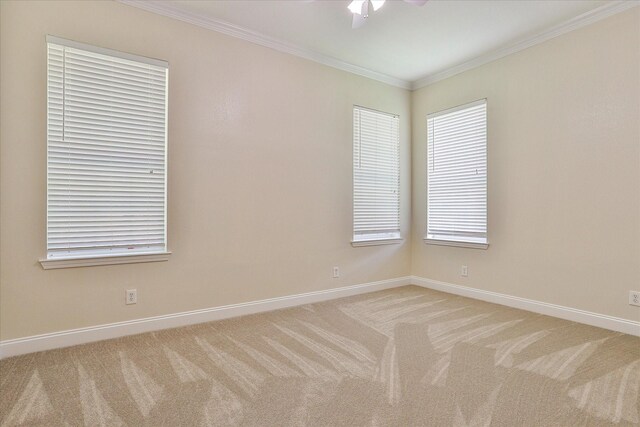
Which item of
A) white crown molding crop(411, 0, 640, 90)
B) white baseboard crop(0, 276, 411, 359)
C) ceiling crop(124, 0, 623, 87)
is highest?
ceiling crop(124, 0, 623, 87)

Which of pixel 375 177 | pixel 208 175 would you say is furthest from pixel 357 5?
pixel 375 177

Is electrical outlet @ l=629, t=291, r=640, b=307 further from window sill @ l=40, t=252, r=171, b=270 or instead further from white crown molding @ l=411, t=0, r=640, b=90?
window sill @ l=40, t=252, r=171, b=270

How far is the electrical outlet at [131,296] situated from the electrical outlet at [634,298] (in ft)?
13.9

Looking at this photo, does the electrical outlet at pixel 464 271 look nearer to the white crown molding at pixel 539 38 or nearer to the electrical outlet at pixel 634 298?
the electrical outlet at pixel 634 298

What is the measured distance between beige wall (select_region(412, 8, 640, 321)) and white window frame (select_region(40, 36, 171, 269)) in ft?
11.3

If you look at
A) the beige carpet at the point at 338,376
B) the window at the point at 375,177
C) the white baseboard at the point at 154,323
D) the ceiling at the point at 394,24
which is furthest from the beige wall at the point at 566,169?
the white baseboard at the point at 154,323

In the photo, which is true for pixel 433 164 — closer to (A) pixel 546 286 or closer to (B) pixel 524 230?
(B) pixel 524 230

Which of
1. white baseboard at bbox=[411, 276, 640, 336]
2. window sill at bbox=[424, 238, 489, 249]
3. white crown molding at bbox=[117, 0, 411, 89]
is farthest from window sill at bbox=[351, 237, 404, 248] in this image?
white crown molding at bbox=[117, 0, 411, 89]

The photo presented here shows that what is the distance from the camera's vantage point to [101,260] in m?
2.80

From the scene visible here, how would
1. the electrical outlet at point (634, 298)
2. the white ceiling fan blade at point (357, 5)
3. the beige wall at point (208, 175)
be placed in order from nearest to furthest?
the white ceiling fan blade at point (357, 5) → the beige wall at point (208, 175) → the electrical outlet at point (634, 298)

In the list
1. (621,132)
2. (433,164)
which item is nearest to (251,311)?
(433,164)

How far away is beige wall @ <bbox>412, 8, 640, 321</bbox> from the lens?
2977 millimetres

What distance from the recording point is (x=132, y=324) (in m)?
2.94

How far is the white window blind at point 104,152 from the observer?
8.70 ft
